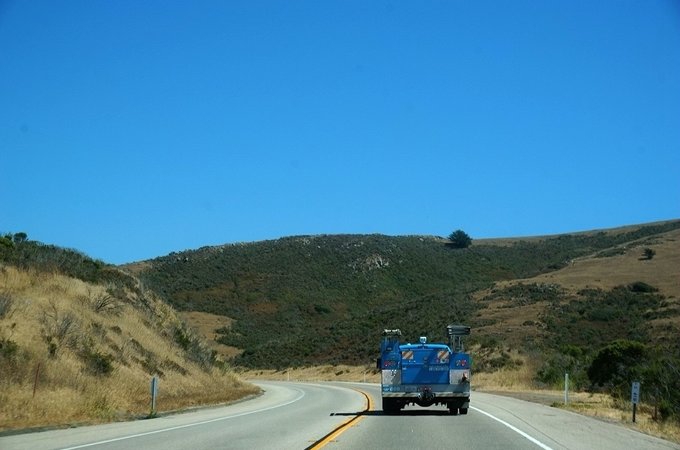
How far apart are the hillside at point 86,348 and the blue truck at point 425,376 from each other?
736 cm

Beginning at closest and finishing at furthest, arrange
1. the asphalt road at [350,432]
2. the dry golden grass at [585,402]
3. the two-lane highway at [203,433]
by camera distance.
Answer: the two-lane highway at [203,433]
the asphalt road at [350,432]
the dry golden grass at [585,402]

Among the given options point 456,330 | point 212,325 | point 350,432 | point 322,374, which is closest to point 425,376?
point 456,330

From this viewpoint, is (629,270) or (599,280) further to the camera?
(629,270)

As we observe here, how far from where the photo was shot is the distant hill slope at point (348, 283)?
78188 mm

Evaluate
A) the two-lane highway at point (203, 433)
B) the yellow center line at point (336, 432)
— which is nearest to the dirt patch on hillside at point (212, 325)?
the two-lane highway at point (203, 433)

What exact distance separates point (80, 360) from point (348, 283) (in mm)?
84794

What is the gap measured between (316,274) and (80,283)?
7822cm

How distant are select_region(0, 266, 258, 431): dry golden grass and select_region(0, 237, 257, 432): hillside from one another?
0.15 ft

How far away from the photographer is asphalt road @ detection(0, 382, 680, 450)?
15984 millimetres

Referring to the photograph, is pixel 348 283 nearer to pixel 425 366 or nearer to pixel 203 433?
pixel 425 366

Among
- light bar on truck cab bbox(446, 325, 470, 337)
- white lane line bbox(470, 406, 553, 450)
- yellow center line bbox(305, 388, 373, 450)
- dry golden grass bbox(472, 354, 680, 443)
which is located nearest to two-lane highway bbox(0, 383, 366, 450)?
yellow center line bbox(305, 388, 373, 450)

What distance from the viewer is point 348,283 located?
112 metres

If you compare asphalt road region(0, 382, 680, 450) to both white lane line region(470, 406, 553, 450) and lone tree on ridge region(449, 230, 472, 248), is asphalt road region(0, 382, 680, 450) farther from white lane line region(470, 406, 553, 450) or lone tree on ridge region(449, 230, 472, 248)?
lone tree on ridge region(449, 230, 472, 248)

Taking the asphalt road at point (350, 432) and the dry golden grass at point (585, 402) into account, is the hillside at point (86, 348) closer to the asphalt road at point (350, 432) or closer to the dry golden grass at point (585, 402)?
the asphalt road at point (350, 432)
